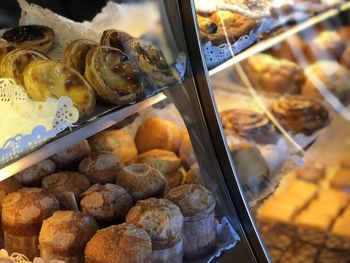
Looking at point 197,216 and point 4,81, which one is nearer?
point 4,81

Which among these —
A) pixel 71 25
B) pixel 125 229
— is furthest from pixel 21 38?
pixel 125 229

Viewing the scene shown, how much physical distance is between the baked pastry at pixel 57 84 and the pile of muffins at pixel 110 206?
8.9 inches

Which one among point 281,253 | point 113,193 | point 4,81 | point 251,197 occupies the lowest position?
point 281,253

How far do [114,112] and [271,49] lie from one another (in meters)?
1.65

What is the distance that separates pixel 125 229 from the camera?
103 centimetres

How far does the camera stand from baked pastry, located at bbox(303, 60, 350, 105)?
2477 mm

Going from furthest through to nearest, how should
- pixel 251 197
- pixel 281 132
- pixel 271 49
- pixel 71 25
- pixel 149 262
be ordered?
pixel 271 49, pixel 281 132, pixel 251 197, pixel 71 25, pixel 149 262

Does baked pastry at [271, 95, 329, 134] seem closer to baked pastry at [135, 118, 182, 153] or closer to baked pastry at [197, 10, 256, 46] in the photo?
baked pastry at [197, 10, 256, 46]

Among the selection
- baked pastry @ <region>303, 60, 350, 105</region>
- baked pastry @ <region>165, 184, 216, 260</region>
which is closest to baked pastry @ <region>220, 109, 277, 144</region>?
baked pastry @ <region>303, 60, 350, 105</region>

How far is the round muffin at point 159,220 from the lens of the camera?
3.54 feet

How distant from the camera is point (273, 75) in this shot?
8.27 feet

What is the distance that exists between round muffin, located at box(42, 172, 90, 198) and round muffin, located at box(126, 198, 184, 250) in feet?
0.45

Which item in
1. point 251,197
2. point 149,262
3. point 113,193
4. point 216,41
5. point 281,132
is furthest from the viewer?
point 281,132

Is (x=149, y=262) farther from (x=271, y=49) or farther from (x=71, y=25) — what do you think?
(x=271, y=49)
